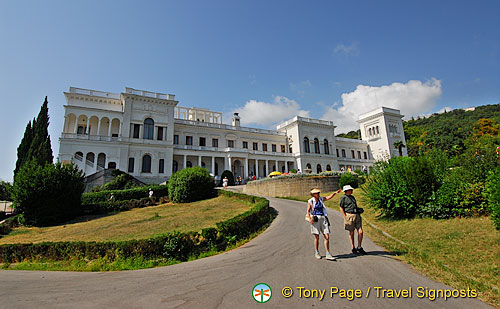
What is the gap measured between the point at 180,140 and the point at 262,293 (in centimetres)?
3859

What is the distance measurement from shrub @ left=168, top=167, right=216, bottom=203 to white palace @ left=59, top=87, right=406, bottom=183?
47.8 feet

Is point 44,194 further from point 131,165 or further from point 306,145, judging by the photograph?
point 306,145

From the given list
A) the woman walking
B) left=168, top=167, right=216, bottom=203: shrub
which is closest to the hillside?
left=168, top=167, right=216, bottom=203: shrub

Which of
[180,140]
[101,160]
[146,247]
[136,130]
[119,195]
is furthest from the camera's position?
[180,140]

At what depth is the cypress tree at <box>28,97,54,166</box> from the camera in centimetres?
2825

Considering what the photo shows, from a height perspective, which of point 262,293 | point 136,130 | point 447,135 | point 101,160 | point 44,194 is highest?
point 447,135

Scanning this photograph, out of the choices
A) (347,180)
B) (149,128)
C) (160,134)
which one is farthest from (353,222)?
(149,128)

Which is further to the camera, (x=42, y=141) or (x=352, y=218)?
(x=42, y=141)

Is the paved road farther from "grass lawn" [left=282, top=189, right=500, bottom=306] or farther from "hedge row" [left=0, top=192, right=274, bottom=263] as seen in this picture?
"hedge row" [left=0, top=192, right=274, bottom=263]

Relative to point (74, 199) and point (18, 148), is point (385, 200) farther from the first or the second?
point (18, 148)

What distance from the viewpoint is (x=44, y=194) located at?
1795 centimetres

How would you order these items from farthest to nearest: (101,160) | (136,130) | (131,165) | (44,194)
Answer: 1. (136,130)
2. (131,165)
3. (101,160)
4. (44,194)

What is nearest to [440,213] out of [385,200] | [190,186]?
[385,200]

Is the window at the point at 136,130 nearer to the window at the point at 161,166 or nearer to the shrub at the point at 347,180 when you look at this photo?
the window at the point at 161,166
